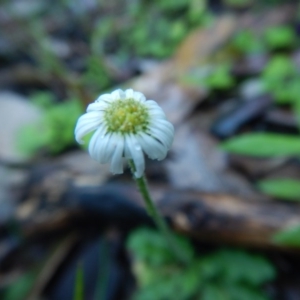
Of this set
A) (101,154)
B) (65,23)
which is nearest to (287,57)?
(101,154)

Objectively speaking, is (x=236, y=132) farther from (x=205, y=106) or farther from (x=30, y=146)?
(x=30, y=146)

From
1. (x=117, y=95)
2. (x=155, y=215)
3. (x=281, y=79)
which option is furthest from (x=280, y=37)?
(x=117, y=95)

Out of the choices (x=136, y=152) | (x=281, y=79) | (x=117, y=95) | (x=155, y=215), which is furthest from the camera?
(x=281, y=79)

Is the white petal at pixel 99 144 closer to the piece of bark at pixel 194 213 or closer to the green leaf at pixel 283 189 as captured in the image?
the piece of bark at pixel 194 213

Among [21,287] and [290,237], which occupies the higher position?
[21,287]

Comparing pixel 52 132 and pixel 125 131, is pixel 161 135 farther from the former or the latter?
pixel 52 132

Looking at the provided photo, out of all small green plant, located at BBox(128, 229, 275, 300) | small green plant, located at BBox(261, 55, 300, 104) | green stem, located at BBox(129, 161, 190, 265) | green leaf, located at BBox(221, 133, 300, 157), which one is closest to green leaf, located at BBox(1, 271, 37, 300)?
small green plant, located at BBox(128, 229, 275, 300)

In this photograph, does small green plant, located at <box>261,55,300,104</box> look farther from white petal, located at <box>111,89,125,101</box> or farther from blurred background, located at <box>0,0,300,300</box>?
white petal, located at <box>111,89,125,101</box>
